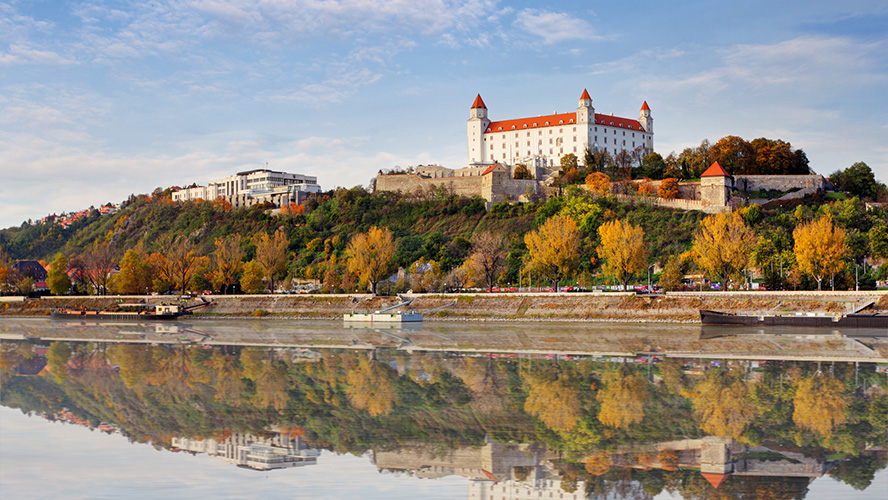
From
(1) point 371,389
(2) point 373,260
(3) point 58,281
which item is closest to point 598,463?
(1) point 371,389

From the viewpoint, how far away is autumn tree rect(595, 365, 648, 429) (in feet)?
48.6

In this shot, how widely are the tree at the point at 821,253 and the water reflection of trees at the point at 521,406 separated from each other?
92.2 feet

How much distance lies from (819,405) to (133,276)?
214 feet

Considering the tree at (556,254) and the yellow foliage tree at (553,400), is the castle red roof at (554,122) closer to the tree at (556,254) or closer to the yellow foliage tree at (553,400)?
the tree at (556,254)

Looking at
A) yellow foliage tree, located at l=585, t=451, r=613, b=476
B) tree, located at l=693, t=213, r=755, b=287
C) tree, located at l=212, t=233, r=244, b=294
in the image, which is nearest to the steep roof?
yellow foliage tree, located at l=585, t=451, r=613, b=476

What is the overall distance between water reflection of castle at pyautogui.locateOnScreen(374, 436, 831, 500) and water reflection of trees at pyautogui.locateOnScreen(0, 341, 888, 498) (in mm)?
107

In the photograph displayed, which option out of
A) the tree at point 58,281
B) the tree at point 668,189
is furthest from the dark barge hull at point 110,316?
the tree at point 668,189

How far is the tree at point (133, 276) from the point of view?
6894 cm

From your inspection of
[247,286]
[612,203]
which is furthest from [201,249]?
[612,203]

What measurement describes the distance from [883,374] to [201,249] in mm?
83476

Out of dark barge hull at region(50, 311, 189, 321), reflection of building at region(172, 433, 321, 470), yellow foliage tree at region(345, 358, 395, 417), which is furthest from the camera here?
dark barge hull at region(50, 311, 189, 321)

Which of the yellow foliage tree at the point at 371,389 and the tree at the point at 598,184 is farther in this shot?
the tree at the point at 598,184

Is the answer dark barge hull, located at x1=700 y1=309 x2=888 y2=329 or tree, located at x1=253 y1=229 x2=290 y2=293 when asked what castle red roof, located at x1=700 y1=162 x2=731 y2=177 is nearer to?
dark barge hull, located at x1=700 y1=309 x2=888 y2=329

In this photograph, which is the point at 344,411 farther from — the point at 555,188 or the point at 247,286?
the point at 555,188
